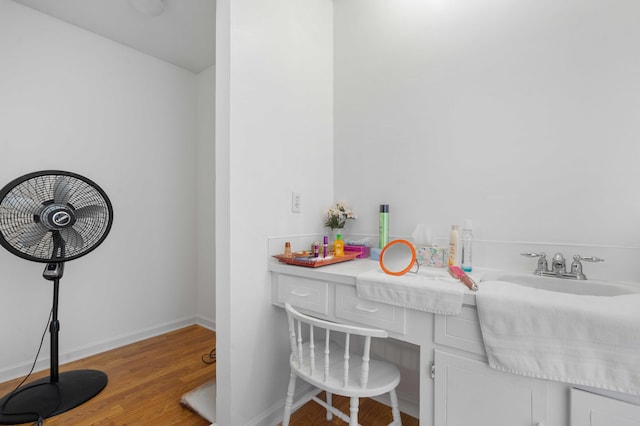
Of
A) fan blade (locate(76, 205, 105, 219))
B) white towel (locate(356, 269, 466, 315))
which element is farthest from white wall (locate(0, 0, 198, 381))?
white towel (locate(356, 269, 466, 315))

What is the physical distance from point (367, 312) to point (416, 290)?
25 cm

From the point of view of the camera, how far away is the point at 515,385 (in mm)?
908

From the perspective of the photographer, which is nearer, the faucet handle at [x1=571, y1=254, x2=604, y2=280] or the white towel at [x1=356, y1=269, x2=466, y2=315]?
the white towel at [x1=356, y1=269, x2=466, y2=315]

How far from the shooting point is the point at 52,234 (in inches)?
65.6

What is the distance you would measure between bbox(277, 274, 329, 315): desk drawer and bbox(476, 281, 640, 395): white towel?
644 millimetres

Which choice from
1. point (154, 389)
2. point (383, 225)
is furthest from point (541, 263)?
point (154, 389)

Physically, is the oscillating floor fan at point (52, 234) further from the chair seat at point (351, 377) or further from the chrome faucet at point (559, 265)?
the chrome faucet at point (559, 265)

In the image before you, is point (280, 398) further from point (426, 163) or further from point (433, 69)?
point (433, 69)

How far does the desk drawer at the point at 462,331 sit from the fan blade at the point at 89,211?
1937 millimetres

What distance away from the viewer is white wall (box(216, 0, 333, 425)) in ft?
4.50

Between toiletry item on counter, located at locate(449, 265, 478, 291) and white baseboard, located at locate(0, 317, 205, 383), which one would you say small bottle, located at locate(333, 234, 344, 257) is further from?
white baseboard, located at locate(0, 317, 205, 383)

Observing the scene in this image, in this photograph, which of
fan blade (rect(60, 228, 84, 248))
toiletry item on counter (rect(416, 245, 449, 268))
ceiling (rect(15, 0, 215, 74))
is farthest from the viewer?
ceiling (rect(15, 0, 215, 74))

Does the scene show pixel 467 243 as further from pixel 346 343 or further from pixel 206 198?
pixel 206 198

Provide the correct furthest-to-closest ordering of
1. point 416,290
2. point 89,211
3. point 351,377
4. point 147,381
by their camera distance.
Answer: point 147,381
point 89,211
point 351,377
point 416,290
